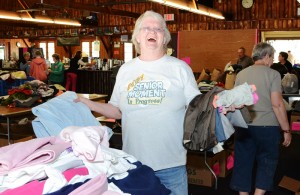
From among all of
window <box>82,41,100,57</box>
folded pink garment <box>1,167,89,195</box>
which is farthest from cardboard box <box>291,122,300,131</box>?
window <box>82,41,100,57</box>

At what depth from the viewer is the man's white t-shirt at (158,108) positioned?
2008 millimetres

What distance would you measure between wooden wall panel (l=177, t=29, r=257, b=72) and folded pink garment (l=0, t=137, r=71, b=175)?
12.8m

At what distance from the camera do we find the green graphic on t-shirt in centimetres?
200

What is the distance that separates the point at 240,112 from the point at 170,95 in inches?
15.0

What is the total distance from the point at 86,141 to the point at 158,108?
0.68 meters

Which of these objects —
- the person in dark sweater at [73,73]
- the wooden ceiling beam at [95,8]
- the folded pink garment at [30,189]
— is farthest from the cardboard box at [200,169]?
the person in dark sweater at [73,73]

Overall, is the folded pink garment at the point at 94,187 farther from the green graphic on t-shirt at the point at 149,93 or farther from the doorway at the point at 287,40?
the doorway at the point at 287,40

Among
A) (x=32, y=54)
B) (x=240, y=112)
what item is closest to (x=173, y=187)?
(x=240, y=112)

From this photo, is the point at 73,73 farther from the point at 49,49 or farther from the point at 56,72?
the point at 49,49

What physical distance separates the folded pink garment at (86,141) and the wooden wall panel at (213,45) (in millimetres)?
12628

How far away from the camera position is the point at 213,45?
1432cm

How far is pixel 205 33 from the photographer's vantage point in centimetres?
1448

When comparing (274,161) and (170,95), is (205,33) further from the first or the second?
(170,95)

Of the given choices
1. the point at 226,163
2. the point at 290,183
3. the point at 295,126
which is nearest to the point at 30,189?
the point at 290,183
